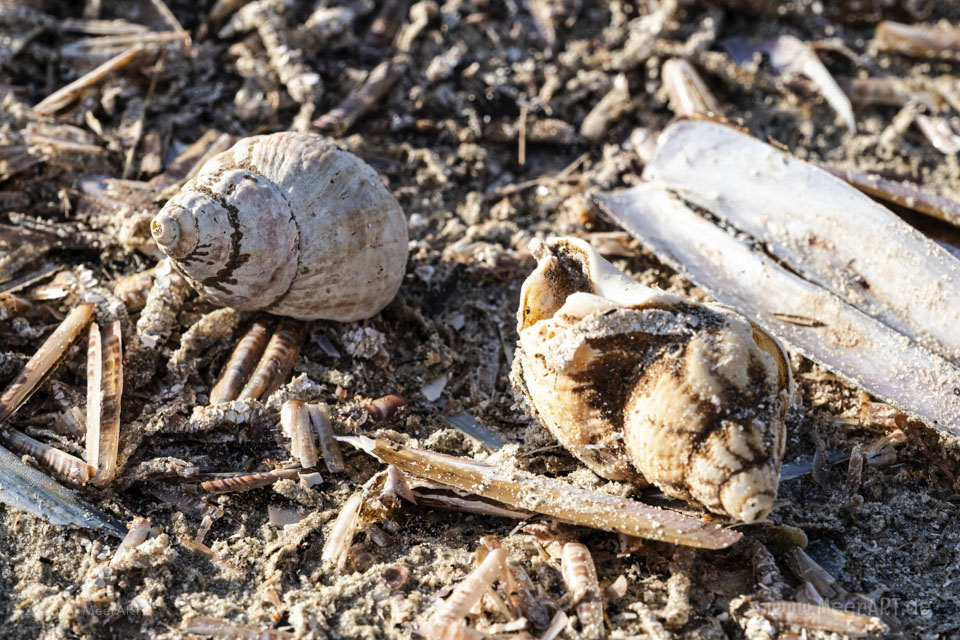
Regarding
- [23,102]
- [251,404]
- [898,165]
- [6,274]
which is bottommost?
[898,165]

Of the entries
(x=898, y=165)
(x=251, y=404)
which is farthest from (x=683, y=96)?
(x=251, y=404)

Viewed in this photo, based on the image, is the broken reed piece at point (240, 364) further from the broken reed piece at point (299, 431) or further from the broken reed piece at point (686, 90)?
the broken reed piece at point (686, 90)

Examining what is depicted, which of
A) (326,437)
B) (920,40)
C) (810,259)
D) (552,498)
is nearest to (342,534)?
(326,437)

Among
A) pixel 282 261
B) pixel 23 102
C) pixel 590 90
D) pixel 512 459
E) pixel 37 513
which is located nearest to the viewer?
pixel 37 513

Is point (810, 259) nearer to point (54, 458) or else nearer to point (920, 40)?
point (920, 40)

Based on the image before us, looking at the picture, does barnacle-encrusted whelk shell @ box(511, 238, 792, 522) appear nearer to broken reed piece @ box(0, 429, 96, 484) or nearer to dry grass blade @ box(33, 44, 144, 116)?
broken reed piece @ box(0, 429, 96, 484)

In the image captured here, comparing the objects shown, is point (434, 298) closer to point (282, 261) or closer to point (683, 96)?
point (282, 261)

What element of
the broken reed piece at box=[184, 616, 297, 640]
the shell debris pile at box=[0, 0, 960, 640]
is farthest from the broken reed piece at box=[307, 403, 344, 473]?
the broken reed piece at box=[184, 616, 297, 640]
